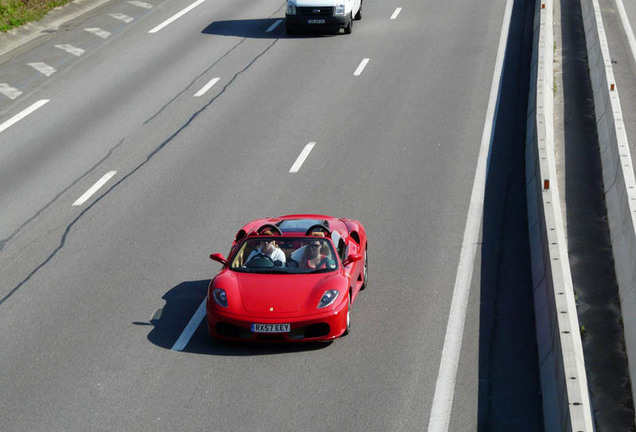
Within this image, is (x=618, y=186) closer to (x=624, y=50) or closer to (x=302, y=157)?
(x=302, y=157)

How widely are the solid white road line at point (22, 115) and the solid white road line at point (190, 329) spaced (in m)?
10.7

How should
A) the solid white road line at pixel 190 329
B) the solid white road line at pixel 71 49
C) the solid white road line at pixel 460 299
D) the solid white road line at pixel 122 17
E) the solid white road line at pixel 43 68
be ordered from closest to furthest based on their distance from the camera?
the solid white road line at pixel 460 299 < the solid white road line at pixel 190 329 < the solid white road line at pixel 43 68 < the solid white road line at pixel 71 49 < the solid white road line at pixel 122 17

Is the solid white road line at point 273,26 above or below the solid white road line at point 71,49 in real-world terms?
below

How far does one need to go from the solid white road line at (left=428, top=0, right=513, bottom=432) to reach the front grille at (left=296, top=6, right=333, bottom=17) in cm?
773

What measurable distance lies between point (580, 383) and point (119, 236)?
9083 millimetres

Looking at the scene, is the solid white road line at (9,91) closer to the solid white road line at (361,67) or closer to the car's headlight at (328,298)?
the solid white road line at (361,67)

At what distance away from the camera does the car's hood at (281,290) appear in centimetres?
1266

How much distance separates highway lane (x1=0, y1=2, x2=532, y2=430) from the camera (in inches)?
459

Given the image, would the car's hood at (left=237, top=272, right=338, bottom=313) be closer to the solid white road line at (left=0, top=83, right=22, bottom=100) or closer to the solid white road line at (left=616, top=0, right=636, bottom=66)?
the solid white road line at (left=0, top=83, right=22, bottom=100)

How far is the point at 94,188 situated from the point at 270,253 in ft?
21.5

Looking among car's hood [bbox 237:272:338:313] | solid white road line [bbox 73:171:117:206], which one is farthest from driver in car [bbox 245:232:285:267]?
solid white road line [bbox 73:171:117:206]

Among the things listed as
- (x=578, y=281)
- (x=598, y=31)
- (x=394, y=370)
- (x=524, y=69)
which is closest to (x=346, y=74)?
(x=524, y=69)

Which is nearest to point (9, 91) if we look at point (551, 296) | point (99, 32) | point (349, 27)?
point (99, 32)

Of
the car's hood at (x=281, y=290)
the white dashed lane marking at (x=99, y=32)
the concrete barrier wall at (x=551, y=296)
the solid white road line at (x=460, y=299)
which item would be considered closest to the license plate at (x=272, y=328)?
the car's hood at (x=281, y=290)
